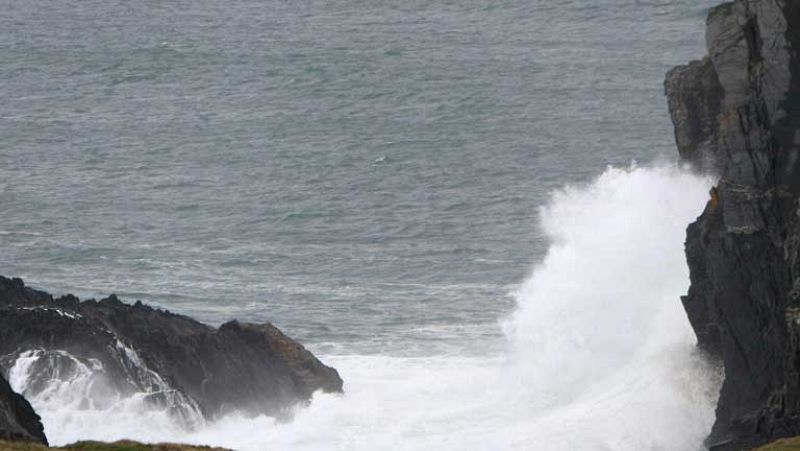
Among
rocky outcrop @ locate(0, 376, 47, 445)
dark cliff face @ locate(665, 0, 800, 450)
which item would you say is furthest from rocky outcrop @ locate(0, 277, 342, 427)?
dark cliff face @ locate(665, 0, 800, 450)

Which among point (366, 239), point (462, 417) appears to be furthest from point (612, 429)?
point (366, 239)

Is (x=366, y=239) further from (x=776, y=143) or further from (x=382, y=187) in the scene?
(x=776, y=143)

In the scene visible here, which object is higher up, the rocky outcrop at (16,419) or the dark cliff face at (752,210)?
the dark cliff face at (752,210)

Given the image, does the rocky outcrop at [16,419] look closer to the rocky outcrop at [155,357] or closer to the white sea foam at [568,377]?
the white sea foam at [568,377]

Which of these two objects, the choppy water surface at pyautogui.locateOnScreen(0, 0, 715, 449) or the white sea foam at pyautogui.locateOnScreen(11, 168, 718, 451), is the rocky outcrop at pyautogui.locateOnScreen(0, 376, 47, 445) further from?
the choppy water surface at pyautogui.locateOnScreen(0, 0, 715, 449)

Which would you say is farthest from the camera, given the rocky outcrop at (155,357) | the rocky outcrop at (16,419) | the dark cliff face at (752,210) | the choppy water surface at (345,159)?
the choppy water surface at (345,159)

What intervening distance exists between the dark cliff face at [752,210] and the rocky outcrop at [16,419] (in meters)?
19.5

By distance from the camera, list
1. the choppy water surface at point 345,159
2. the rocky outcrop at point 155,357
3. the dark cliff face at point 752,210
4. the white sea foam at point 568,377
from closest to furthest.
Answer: the dark cliff face at point 752,210 → the white sea foam at point 568,377 → the rocky outcrop at point 155,357 → the choppy water surface at point 345,159

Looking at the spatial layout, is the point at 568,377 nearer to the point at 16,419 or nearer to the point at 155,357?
the point at 155,357

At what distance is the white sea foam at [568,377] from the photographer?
6569 centimetres

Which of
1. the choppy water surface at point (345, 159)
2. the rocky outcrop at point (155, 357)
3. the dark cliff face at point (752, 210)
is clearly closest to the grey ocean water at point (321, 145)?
the choppy water surface at point (345, 159)

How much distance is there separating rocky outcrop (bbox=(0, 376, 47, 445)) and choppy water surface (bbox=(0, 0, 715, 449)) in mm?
15219

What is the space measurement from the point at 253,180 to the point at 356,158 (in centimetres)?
669

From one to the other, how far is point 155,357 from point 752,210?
20488 millimetres
